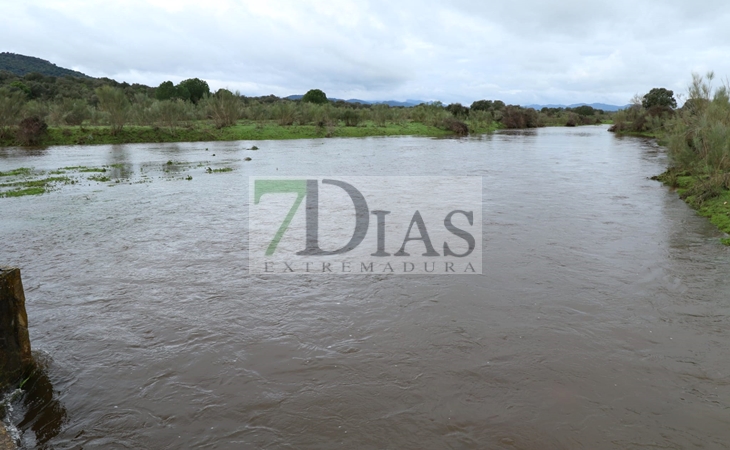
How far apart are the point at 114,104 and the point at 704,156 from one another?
41.3m

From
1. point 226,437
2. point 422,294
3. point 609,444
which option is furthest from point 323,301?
point 609,444

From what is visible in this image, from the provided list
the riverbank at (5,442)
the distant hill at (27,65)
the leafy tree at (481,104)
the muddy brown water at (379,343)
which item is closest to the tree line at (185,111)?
the leafy tree at (481,104)

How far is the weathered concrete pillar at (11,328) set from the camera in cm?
479

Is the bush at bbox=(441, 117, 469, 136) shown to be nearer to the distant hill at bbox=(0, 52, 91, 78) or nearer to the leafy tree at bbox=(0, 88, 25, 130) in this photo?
the leafy tree at bbox=(0, 88, 25, 130)

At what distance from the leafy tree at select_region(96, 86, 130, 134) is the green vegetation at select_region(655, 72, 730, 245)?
40003 mm

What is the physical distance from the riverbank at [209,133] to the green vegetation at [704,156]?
116ft

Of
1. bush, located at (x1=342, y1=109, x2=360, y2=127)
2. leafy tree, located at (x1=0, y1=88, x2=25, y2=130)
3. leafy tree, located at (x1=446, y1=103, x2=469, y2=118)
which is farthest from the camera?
leafy tree, located at (x1=446, y1=103, x2=469, y2=118)

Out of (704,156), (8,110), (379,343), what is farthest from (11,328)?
(8,110)

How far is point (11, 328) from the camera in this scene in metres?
4.90

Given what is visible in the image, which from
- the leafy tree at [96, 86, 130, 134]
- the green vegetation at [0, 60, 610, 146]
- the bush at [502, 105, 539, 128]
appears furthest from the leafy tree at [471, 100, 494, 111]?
the leafy tree at [96, 86, 130, 134]

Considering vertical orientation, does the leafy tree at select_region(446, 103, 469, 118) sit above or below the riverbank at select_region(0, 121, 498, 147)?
above

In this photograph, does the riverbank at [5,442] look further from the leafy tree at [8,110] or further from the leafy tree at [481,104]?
the leafy tree at [481,104]

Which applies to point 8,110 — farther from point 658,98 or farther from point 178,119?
point 658,98

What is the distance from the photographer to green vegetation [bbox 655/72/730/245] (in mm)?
14133
